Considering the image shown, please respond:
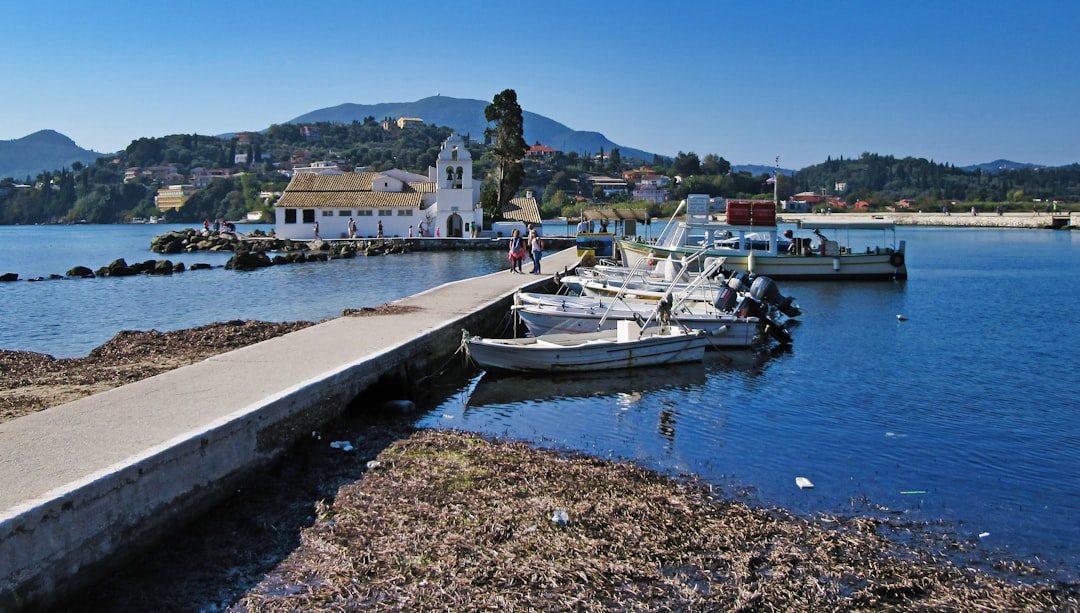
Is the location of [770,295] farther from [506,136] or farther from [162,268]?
[506,136]

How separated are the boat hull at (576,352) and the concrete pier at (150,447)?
6.20 feet

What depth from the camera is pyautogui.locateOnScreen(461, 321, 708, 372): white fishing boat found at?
1638 cm

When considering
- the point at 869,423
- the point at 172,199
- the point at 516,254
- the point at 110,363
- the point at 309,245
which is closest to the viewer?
the point at 869,423

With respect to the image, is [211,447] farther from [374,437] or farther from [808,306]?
[808,306]

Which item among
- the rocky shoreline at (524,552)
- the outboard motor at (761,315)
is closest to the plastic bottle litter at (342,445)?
the rocky shoreline at (524,552)

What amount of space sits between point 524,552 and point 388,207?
63.9m

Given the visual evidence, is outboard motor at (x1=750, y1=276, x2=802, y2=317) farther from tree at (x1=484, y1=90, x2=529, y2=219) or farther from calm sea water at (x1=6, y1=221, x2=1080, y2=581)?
tree at (x1=484, y1=90, x2=529, y2=219)

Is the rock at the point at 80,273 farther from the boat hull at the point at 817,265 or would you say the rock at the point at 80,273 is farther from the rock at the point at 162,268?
the boat hull at the point at 817,265

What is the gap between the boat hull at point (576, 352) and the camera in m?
16.4

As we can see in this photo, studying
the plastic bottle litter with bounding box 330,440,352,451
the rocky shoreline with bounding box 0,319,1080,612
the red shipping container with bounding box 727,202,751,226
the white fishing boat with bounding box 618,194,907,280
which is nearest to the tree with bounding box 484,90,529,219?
the white fishing boat with bounding box 618,194,907,280

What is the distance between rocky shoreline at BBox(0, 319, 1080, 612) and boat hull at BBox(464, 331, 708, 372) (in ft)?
18.8

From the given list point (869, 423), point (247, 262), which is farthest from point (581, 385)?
point (247, 262)

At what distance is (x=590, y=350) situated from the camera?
1670 centimetres

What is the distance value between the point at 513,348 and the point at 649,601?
9.57m
